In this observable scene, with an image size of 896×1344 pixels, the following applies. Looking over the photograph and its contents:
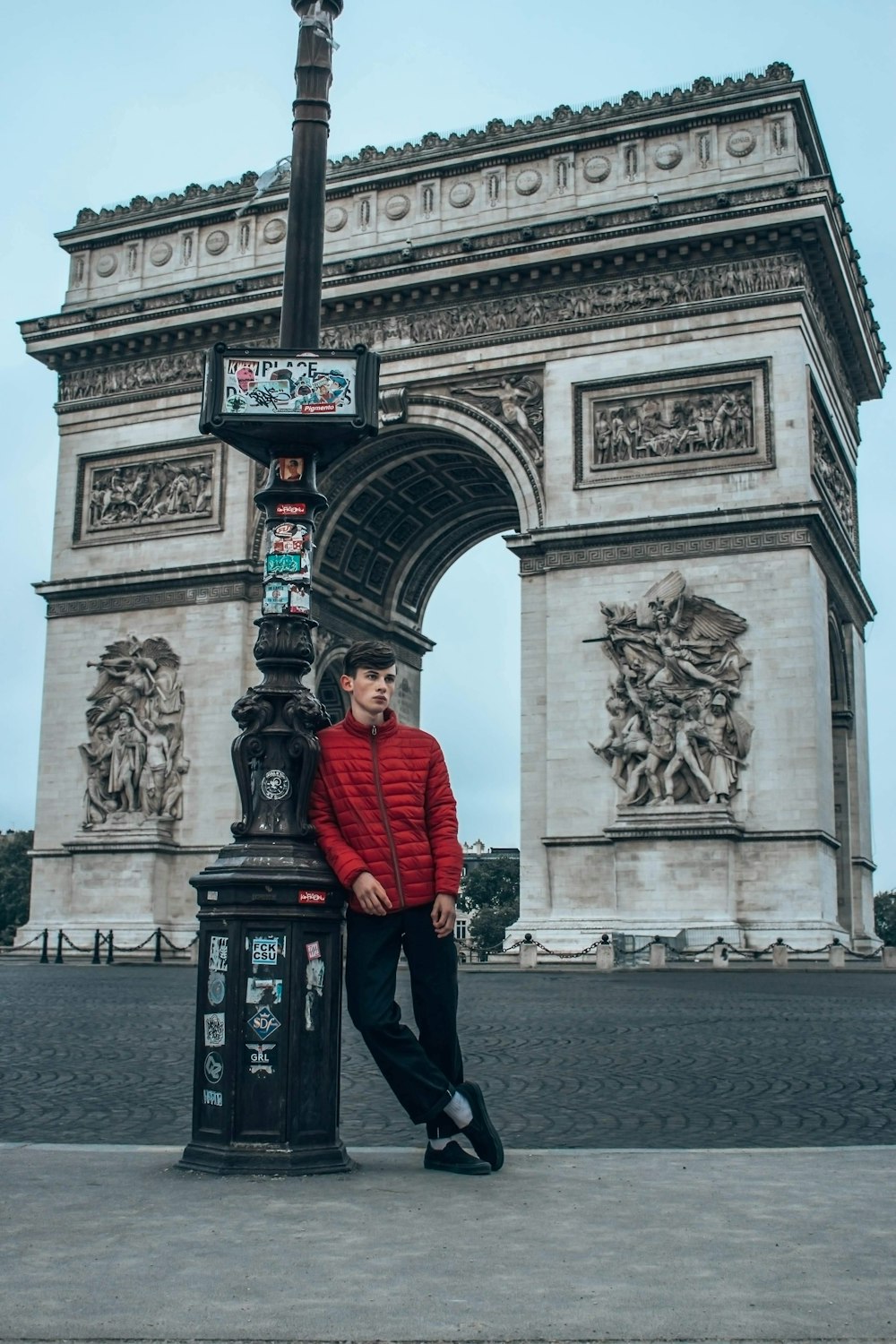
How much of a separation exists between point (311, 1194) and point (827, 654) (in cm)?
2524

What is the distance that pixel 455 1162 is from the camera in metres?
5.27

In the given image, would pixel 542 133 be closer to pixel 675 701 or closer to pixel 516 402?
pixel 516 402

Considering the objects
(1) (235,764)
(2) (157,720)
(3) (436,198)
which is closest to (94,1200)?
(1) (235,764)

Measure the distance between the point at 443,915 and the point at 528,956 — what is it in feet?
68.2

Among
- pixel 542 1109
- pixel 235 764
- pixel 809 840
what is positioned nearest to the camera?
pixel 235 764

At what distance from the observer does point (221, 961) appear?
542cm

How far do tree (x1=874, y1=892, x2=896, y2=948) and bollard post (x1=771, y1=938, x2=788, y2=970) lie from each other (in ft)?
185

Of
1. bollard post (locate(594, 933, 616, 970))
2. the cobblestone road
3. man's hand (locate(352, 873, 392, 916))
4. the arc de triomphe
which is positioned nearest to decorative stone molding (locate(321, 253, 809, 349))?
the arc de triomphe

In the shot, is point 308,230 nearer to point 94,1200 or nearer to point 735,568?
point 94,1200

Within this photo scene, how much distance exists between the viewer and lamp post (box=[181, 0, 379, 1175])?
5238 millimetres

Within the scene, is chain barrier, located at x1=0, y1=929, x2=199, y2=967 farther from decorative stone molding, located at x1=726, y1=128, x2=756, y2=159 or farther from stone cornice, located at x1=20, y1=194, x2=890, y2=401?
decorative stone molding, located at x1=726, y1=128, x2=756, y2=159

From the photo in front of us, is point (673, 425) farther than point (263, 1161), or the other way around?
point (673, 425)

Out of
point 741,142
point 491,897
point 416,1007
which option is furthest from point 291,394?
point 491,897

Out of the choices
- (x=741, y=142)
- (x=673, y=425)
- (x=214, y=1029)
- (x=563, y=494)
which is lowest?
(x=214, y=1029)
